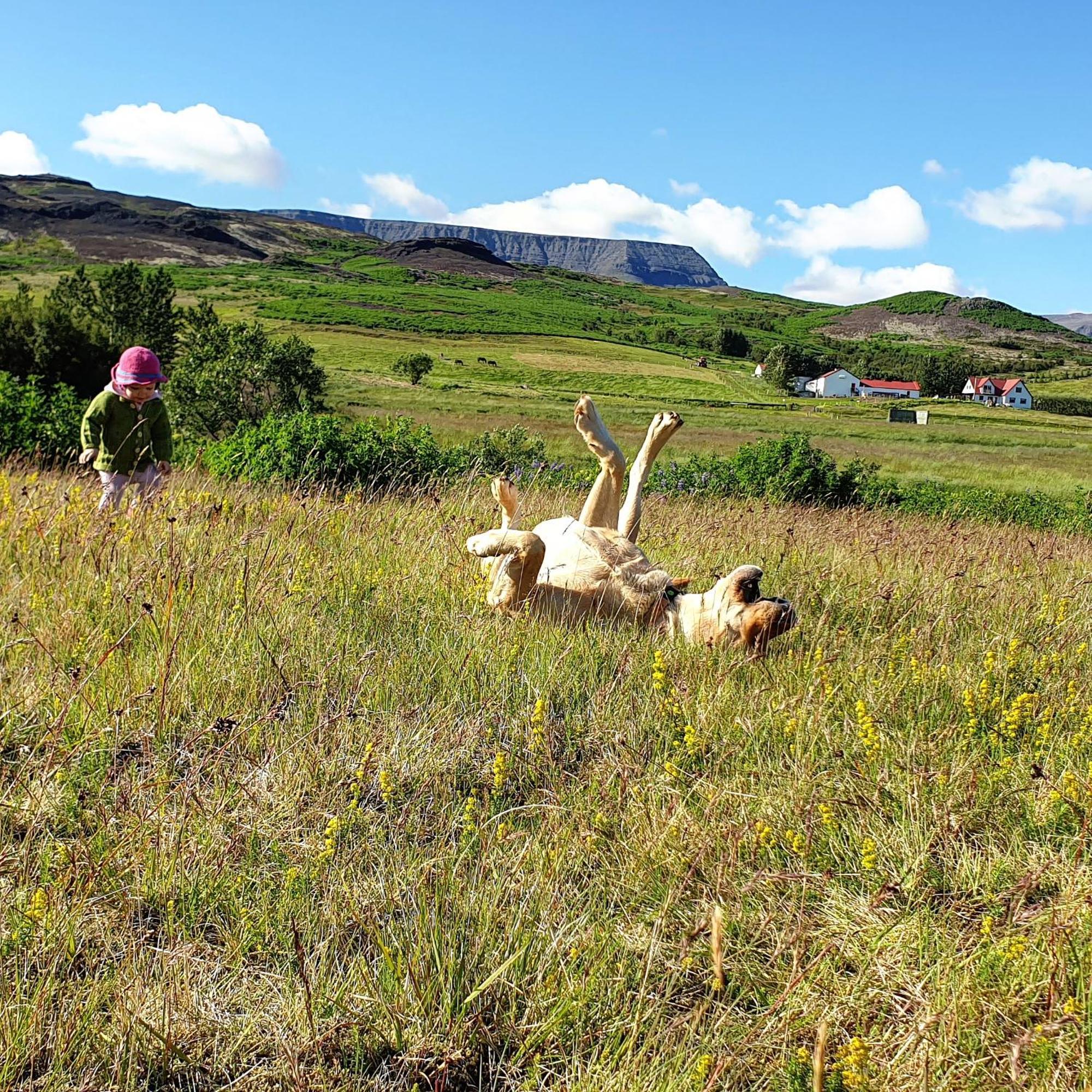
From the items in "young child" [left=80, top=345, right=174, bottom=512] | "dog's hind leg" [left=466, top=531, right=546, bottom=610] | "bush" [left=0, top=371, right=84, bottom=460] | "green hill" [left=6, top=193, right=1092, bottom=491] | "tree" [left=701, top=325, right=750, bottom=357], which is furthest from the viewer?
"tree" [left=701, top=325, right=750, bottom=357]

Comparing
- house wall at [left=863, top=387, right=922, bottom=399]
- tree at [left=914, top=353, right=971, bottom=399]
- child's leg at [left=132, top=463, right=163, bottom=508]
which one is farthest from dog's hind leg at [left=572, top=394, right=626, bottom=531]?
tree at [left=914, top=353, right=971, bottom=399]

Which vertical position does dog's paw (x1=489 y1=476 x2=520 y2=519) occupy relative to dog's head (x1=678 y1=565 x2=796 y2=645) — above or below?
above

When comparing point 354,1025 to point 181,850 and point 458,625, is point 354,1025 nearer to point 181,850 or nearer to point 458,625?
point 181,850

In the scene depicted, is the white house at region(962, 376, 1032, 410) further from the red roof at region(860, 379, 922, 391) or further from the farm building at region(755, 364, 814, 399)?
the farm building at region(755, 364, 814, 399)

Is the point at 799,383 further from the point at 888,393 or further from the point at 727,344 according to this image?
the point at 727,344

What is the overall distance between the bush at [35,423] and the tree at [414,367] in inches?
2217

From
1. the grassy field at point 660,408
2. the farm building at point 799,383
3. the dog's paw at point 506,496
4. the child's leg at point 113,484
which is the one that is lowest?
the child's leg at point 113,484

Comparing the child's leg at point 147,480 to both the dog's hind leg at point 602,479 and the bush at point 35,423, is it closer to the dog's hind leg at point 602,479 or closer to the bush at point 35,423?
the dog's hind leg at point 602,479

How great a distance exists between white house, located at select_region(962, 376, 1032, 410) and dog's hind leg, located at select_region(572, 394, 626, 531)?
116 m

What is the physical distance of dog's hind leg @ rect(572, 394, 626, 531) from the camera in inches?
186

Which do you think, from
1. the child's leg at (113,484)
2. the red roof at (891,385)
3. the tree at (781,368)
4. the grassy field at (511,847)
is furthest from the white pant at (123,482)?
the red roof at (891,385)

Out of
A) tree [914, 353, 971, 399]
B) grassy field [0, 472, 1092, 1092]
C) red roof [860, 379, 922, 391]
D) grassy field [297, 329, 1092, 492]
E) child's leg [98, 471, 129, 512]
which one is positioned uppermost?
tree [914, 353, 971, 399]

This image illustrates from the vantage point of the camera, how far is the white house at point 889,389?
405 feet

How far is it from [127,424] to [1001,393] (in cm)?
12496
